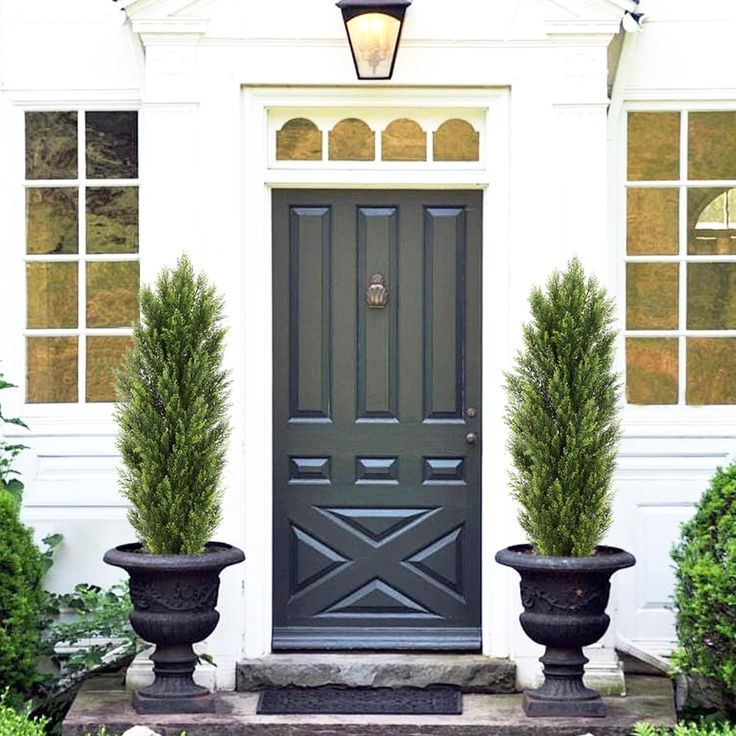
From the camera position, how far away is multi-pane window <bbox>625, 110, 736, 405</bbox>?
7.73 m

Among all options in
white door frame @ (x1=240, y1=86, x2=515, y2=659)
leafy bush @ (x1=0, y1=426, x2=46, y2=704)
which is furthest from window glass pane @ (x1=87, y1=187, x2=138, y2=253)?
leafy bush @ (x1=0, y1=426, x2=46, y2=704)

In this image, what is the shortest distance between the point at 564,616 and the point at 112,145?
3.25 meters

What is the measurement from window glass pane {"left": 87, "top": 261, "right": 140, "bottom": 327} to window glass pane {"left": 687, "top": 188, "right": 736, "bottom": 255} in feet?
9.17

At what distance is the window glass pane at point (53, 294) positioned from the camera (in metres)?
7.75

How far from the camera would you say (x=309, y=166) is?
729cm

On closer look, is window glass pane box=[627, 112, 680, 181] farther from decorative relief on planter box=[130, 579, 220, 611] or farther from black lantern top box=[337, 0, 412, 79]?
decorative relief on planter box=[130, 579, 220, 611]

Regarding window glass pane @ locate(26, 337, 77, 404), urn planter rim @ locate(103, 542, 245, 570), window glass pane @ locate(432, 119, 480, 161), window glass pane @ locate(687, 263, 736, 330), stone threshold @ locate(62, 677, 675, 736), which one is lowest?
stone threshold @ locate(62, 677, 675, 736)

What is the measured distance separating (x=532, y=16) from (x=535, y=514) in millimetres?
2276

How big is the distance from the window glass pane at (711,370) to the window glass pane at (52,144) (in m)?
3.24

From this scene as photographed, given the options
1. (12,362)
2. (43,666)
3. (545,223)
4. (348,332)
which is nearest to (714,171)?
(545,223)

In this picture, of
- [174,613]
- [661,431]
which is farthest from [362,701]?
[661,431]

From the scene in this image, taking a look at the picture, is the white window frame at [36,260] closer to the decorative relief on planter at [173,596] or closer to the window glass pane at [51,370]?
the window glass pane at [51,370]

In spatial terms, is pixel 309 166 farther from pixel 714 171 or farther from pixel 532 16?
pixel 714 171

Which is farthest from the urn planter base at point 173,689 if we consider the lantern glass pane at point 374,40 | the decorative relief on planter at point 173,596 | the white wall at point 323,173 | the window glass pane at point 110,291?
the lantern glass pane at point 374,40
